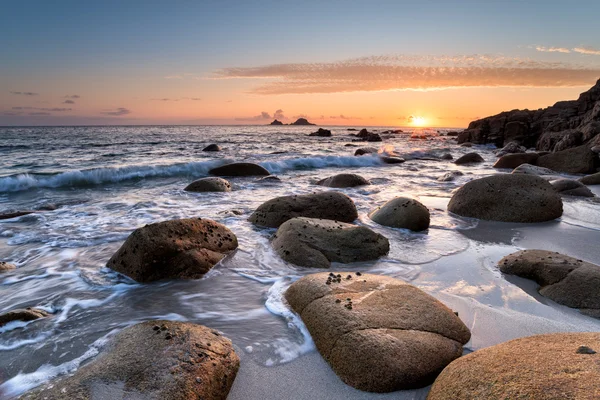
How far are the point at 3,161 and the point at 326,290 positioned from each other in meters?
20.1

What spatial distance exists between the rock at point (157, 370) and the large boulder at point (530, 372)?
1.41 metres

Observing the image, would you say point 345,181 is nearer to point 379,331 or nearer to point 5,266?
point 5,266

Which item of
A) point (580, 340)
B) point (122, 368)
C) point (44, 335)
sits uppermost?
point (580, 340)

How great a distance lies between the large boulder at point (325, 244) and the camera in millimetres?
4723

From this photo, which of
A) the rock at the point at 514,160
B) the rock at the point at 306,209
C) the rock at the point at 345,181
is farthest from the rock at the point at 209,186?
the rock at the point at 514,160

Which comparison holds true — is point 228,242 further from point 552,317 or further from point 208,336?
point 552,317

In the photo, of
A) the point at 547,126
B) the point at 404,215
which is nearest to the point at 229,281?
the point at 404,215

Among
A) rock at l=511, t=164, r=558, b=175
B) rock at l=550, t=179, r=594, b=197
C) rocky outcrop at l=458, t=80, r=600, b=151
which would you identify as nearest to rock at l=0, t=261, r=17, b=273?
rock at l=550, t=179, r=594, b=197

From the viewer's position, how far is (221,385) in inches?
93.2

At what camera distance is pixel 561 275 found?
368 cm

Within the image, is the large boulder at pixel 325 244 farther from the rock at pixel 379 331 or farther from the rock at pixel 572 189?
the rock at pixel 572 189

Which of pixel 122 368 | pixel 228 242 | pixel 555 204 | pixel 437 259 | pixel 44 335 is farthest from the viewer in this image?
pixel 555 204

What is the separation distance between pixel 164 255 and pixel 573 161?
15324 millimetres

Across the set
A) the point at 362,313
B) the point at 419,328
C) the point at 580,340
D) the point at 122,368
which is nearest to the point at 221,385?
the point at 122,368
